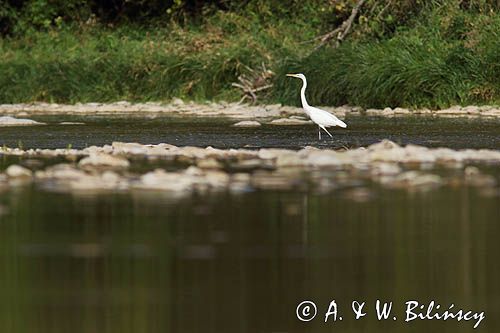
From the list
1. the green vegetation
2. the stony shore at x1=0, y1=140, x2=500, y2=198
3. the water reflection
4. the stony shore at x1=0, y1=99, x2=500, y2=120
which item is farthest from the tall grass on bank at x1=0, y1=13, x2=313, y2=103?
the water reflection

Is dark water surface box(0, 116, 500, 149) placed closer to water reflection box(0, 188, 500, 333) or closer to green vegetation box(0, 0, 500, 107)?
green vegetation box(0, 0, 500, 107)

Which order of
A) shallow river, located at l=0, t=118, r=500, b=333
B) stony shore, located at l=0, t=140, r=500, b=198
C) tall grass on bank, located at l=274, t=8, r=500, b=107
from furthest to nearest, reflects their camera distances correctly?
tall grass on bank, located at l=274, t=8, r=500, b=107, stony shore, located at l=0, t=140, r=500, b=198, shallow river, located at l=0, t=118, r=500, b=333

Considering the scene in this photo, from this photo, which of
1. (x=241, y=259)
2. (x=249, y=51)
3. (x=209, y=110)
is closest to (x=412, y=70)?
(x=209, y=110)

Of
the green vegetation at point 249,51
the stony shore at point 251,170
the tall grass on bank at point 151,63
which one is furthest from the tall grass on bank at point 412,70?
the stony shore at point 251,170

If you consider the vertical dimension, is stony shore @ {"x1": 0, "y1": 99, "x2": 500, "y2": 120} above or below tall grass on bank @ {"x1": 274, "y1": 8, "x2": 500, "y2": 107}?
below

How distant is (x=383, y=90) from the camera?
22.9 meters

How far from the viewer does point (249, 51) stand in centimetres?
2711

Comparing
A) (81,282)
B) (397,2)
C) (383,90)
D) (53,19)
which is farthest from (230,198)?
(53,19)

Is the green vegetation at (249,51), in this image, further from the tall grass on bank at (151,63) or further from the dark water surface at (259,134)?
the dark water surface at (259,134)

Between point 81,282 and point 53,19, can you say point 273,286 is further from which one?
point 53,19

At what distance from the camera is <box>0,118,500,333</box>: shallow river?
22.2 ft

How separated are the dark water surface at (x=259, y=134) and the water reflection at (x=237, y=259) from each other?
5946mm

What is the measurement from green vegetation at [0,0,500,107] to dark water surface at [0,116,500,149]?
1.70 metres

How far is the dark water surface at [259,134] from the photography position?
55.1 ft
